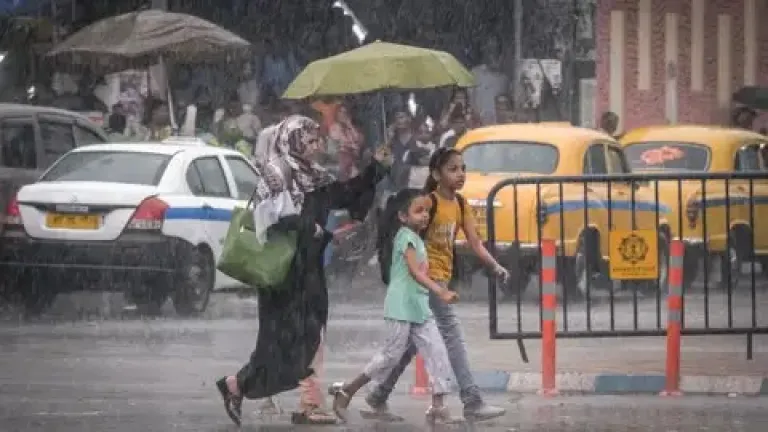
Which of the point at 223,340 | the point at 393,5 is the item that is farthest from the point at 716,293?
the point at 393,5

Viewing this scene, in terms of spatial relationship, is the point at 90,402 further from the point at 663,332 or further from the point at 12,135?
the point at 12,135

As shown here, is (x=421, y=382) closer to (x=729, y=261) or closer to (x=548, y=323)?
(x=548, y=323)

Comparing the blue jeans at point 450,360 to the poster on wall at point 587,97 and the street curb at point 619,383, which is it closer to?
the street curb at point 619,383

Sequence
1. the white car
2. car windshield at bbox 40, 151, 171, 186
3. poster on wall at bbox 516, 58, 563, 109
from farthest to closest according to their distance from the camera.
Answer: poster on wall at bbox 516, 58, 563, 109, car windshield at bbox 40, 151, 171, 186, the white car

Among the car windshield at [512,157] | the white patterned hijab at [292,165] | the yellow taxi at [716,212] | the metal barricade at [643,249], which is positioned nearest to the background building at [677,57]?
the yellow taxi at [716,212]

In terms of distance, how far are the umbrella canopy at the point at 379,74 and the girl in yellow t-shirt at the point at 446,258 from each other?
13.0 m

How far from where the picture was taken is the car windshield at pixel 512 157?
71.5 ft

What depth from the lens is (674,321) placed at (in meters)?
13.6

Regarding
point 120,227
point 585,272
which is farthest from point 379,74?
point 585,272

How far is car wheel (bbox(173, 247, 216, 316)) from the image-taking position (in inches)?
763

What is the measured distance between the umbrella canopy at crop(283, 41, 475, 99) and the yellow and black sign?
11.3 m

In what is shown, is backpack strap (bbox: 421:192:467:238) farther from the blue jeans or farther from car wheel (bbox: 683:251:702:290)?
car wheel (bbox: 683:251:702:290)

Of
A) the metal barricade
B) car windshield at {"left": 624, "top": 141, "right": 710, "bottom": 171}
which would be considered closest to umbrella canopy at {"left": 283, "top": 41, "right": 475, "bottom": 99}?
car windshield at {"left": 624, "top": 141, "right": 710, "bottom": 171}

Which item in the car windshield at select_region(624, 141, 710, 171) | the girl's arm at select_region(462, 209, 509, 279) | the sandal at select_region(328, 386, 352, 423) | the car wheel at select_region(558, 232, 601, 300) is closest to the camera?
the sandal at select_region(328, 386, 352, 423)
